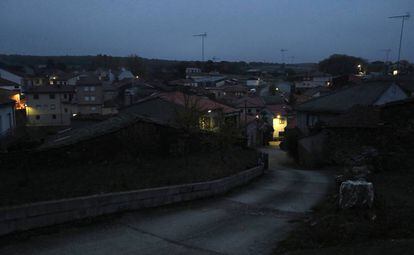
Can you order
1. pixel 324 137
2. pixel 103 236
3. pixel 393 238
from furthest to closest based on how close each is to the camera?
pixel 324 137 < pixel 103 236 < pixel 393 238

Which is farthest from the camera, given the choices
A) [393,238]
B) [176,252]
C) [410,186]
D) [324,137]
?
[324,137]

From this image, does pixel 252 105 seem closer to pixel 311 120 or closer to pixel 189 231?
pixel 311 120

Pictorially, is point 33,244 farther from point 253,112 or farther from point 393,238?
point 253,112

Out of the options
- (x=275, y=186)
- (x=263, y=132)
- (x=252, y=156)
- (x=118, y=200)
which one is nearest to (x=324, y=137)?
(x=252, y=156)

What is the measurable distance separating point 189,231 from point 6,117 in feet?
75.5

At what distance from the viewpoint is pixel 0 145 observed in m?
21.8

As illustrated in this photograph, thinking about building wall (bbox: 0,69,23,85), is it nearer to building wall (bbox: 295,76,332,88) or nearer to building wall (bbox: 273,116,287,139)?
building wall (bbox: 273,116,287,139)

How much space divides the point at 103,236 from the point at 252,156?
13.9m

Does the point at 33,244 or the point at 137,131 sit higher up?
the point at 137,131

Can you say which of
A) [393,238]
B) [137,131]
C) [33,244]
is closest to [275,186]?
[137,131]

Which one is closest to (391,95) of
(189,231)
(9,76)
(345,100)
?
(345,100)

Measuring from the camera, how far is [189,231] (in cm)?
893

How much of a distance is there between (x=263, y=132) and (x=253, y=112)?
8397 mm

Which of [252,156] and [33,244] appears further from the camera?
[252,156]
